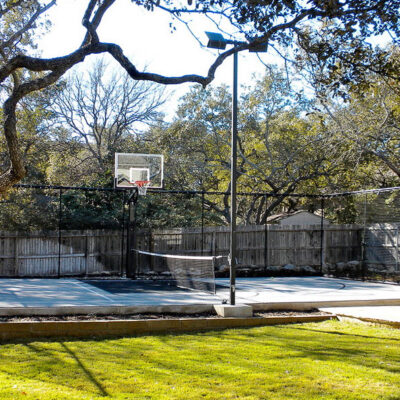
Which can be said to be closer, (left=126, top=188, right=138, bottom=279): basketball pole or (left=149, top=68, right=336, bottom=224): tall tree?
(left=126, top=188, right=138, bottom=279): basketball pole

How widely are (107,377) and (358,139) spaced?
51.2 ft

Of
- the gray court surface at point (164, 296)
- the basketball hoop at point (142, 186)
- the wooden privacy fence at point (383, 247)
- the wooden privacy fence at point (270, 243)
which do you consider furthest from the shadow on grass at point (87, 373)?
the wooden privacy fence at point (383, 247)

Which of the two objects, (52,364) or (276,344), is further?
(276,344)

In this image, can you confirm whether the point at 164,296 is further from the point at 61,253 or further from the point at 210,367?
the point at 61,253

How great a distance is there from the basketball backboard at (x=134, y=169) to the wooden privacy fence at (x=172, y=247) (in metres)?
2.18

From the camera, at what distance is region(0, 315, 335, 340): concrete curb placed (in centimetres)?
804

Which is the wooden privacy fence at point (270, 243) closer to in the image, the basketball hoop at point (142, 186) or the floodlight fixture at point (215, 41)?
the basketball hoop at point (142, 186)

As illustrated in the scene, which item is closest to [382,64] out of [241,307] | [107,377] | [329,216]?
[241,307]

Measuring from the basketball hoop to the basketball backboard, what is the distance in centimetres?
6

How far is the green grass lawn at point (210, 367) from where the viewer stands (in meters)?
5.32

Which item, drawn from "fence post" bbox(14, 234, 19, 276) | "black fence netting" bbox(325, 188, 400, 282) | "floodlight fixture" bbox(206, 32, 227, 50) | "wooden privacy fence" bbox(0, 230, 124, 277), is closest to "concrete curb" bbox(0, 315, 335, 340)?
"floodlight fixture" bbox(206, 32, 227, 50)

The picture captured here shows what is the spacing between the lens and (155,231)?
18484mm

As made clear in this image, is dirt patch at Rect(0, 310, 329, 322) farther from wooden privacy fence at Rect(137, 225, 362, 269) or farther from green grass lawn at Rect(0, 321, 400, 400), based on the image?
wooden privacy fence at Rect(137, 225, 362, 269)

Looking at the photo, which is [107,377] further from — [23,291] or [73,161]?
[73,161]
